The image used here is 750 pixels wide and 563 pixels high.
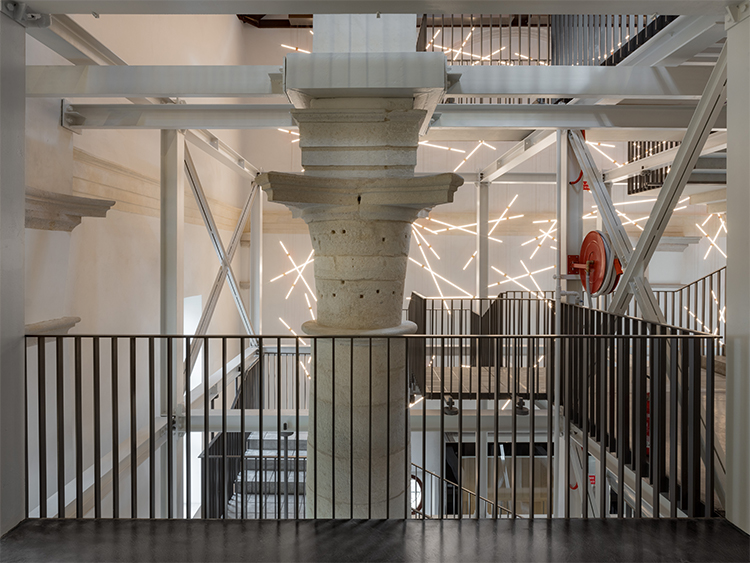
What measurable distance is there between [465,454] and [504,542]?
8943 millimetres

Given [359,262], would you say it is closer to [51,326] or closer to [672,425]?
[672,425]

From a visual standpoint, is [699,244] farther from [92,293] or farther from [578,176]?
[92,293]

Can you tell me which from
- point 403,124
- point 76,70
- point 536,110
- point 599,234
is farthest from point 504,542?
point 76,70

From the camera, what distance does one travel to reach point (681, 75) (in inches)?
166

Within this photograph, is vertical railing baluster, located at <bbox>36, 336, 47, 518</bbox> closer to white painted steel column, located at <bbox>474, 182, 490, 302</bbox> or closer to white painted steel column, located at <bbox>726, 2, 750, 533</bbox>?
white painted steel column, located at <bbox>726, 2, 750, 533</bbox>

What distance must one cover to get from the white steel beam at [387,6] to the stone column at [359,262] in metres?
0.99

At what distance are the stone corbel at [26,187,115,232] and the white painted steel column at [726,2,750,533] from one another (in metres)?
4.99

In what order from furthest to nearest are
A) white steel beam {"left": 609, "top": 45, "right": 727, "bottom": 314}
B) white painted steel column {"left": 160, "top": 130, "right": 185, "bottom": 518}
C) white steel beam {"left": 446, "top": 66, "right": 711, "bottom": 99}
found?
white painted steel column {"left": 160, "top": 130, "right": 185, "bottom": 518}, white steel beam {"left": 446, "top": 66, "right": 711, "bottom": 99}, white steel beam {"left": 609, "top": 45, "right": 727, "bottom": 314}

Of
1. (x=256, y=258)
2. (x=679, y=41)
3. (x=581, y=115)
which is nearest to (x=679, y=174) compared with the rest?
(x=679, y=41)

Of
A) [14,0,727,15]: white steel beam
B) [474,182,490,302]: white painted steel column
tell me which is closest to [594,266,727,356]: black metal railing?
[474,182,490,302]: white painted steel column

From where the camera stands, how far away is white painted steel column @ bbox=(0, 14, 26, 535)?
9.21ft

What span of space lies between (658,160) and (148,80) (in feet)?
20.4

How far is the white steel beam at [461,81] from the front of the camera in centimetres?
418

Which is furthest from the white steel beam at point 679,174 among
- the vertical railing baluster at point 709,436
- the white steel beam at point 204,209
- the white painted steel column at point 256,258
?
the white painted steel column at point 256,258
